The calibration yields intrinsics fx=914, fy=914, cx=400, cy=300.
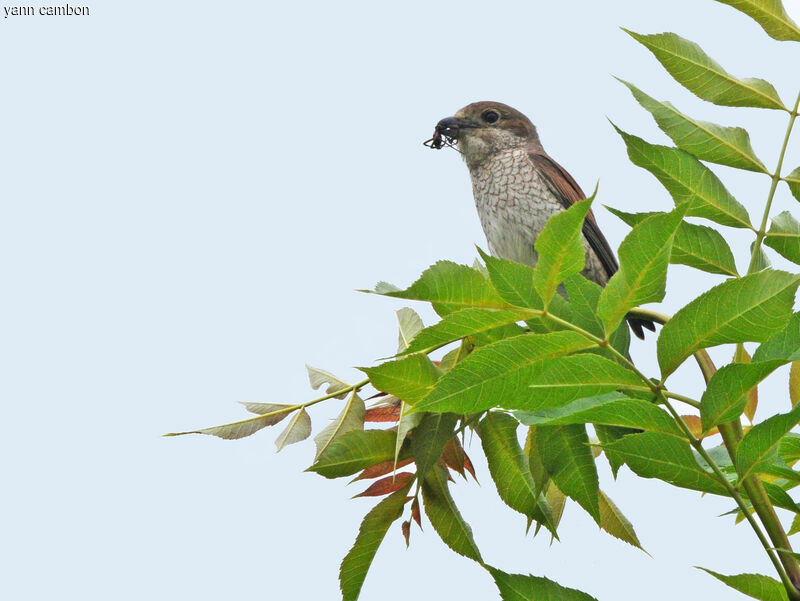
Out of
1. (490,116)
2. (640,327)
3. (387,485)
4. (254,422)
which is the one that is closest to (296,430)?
(254,422)

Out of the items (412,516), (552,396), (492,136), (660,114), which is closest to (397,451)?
(412,516)

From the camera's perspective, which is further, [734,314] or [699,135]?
[699,135]

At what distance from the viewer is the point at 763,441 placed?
1233 millimetres

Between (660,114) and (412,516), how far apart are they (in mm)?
866

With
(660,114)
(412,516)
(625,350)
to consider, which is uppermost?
(660,114)

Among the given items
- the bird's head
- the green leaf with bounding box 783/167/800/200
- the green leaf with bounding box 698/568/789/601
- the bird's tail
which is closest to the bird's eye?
the bird's head

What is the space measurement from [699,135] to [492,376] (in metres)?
0.73

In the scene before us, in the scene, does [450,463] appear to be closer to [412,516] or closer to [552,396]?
[412,516]

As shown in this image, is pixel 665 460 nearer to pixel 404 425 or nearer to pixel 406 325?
pixel 404 425

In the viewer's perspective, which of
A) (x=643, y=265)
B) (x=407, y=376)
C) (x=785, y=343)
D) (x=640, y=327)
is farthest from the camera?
(x=640, y=327)

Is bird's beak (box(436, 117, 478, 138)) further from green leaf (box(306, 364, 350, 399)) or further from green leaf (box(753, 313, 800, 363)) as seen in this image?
green leaf (box(753, 313, 800, 363))

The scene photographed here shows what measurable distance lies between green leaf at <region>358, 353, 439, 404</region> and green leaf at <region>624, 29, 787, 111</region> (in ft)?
2.31

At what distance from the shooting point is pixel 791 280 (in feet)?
Result: 3.88

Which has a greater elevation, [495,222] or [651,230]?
[495,222]
